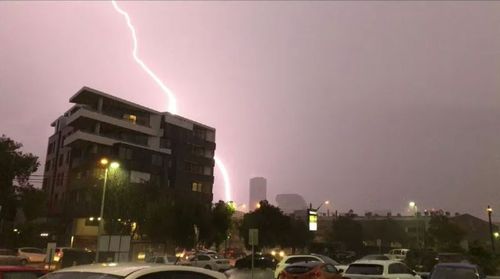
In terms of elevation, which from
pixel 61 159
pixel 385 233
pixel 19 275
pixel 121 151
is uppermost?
pixel 61 159

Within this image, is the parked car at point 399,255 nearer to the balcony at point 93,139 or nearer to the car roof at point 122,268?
the balcony at point 93,139

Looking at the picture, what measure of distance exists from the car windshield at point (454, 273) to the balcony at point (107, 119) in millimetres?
57432

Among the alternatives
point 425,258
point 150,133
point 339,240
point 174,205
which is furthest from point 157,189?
point 339,240

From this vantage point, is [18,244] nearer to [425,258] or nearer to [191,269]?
[425,258]

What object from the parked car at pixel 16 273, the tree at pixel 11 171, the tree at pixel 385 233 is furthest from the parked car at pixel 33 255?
the tree at pixel 385 233

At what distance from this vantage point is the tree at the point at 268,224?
210 ft

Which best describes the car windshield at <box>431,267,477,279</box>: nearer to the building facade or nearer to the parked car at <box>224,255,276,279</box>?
the parked car at <box>224,255,276,279</box>

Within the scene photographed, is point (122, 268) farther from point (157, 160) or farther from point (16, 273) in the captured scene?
point (157, 160)

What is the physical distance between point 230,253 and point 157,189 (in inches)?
465

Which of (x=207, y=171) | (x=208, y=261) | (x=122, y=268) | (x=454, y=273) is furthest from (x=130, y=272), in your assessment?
(x=207, y=171)

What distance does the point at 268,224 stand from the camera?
64312 mm

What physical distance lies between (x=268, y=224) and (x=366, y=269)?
46286mm

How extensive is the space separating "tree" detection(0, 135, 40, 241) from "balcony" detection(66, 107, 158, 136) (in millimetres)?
11829

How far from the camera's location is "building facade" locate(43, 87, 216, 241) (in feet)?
218
